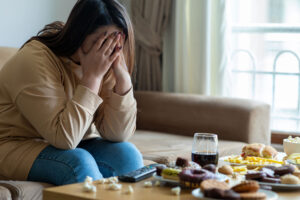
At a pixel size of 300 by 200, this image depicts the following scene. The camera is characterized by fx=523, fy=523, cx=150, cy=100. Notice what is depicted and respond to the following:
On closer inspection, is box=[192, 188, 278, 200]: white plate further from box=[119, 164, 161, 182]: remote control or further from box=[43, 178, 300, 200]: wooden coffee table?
box=[119, 164, 161, 182]: remote control

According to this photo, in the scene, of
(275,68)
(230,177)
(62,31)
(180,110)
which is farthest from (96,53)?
(275,68)

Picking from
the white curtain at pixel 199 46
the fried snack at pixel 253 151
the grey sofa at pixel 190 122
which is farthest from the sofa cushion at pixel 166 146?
the fried snack at pixel 253 151

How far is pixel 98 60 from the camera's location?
1727 mm

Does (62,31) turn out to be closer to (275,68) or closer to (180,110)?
(180,110)

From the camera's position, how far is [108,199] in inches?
47.3

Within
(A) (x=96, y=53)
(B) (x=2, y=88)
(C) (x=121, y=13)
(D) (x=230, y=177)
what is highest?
(C) (x=121, y=13)

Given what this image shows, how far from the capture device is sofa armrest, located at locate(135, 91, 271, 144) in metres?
2.93

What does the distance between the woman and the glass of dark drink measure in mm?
312

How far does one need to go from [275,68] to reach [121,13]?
1.86m

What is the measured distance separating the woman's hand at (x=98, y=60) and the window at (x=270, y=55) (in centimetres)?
184

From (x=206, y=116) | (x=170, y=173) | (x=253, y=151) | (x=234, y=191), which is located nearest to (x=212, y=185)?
(x=234, y=191)

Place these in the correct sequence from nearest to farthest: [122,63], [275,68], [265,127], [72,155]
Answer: [72,155] < [122,63] < [265,127] < [275,68]

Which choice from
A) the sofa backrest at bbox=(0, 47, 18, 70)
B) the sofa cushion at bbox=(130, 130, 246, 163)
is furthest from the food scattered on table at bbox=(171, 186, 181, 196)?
the sofa backrest at bbox=(0, 47, 18, 70)

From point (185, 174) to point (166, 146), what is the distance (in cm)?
139
